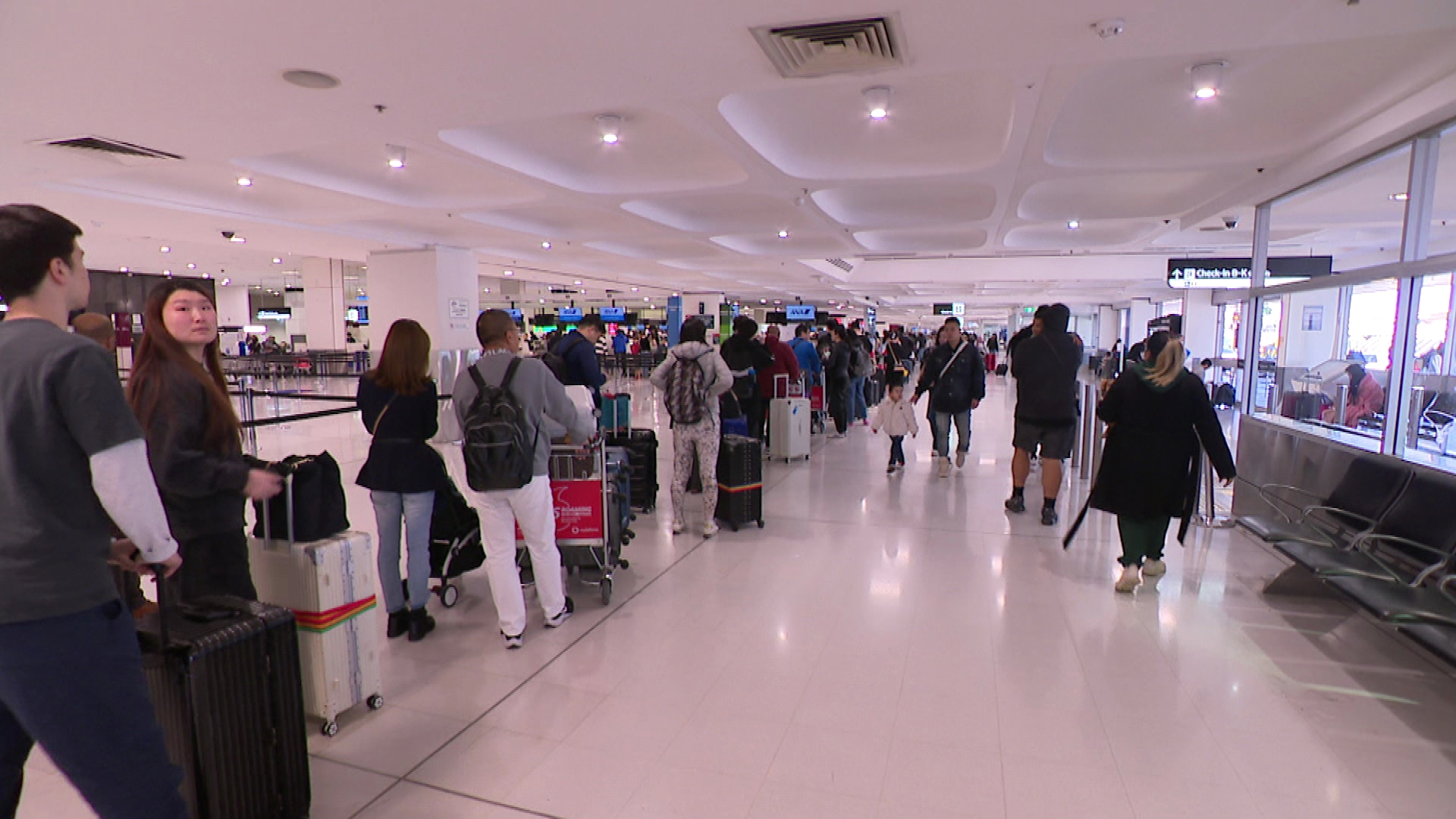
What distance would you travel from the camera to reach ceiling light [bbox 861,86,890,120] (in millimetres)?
5148

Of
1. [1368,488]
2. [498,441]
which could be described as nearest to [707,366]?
[498,441]

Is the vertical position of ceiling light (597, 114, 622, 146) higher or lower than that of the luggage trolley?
higher

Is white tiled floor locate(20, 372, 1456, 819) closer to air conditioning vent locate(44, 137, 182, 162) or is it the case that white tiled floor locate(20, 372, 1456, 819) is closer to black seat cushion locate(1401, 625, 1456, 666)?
black seat cushion locate(1401, 625, 1456, 666)

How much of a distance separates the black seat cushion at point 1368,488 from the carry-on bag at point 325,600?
A: 5268 mm

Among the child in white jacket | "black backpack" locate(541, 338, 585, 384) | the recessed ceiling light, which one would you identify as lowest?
the child in white jacket

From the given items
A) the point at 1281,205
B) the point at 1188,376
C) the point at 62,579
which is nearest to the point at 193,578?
the point at 62,579

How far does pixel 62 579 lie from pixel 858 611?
11.1 ft

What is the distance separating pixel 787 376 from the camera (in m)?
8.45

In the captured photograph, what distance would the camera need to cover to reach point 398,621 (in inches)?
146

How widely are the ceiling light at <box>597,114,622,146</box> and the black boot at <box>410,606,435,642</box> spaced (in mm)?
4105

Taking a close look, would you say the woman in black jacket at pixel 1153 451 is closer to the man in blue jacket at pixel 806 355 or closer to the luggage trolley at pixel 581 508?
the luggage trolley at pixel 581 508

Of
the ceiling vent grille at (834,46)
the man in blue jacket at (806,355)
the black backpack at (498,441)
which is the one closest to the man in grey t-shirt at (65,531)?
the black backpack at (498,441)

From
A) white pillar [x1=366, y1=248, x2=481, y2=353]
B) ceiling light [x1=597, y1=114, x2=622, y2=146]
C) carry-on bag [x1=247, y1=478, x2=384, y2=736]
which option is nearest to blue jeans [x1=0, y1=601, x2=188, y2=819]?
carry-on bag [x1=247, y1=478, x2=384, y2=736]

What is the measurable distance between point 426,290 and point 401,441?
11.0 metres
